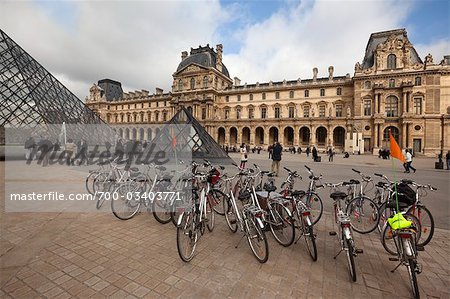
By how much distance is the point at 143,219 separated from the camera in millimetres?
5180

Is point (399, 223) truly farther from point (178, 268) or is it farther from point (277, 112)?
point (277, 112)

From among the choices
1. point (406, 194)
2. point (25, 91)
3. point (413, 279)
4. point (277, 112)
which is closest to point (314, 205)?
point (406, 194)

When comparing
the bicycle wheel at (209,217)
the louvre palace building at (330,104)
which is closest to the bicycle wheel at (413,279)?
the bicycle wheel at (209,217)

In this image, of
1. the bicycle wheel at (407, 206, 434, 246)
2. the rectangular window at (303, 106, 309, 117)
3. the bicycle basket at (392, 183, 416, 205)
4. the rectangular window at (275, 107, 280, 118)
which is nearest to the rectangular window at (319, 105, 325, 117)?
the rectangular window at (303, 106, 309, 117)

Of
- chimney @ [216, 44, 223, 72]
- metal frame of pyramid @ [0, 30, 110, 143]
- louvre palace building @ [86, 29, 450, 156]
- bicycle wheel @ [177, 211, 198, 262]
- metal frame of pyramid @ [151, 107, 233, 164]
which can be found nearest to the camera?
bicycle wheel @ [177, 211, 198, 262]

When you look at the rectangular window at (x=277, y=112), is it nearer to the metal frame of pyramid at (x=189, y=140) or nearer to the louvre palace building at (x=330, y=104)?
the louvre palace building at (x=330, y=104)

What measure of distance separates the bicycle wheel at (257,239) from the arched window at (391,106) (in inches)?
1713

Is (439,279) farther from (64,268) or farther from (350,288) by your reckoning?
(64,268)

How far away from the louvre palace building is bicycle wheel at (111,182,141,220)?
40684 mm

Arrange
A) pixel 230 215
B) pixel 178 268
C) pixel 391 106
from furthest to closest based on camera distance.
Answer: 1. pixel 391 106
2. pixel 230 215
3. pixel 178 268

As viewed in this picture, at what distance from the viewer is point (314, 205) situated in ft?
19.1

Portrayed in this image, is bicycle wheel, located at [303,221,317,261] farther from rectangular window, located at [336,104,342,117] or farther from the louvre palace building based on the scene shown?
rectangular window, located at [336,104,342,117]

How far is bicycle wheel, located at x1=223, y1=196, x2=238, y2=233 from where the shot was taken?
4.51 meters

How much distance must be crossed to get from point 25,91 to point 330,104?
45.5m
